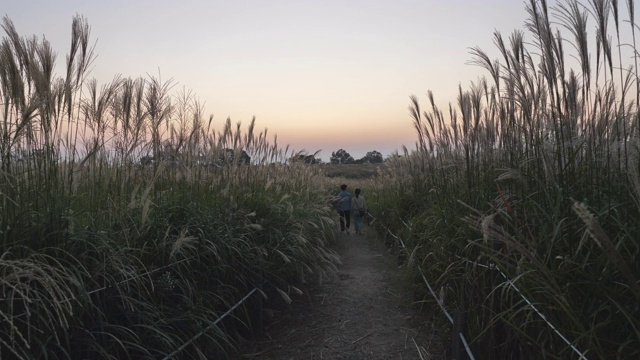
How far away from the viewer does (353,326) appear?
201 inches

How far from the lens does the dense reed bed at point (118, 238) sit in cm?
249

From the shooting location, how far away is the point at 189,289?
11.7 feet

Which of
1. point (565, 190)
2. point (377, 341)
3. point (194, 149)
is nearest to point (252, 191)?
point (194, 149)

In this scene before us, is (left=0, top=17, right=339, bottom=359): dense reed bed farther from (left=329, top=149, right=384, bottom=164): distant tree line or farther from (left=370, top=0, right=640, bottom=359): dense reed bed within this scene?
(left=329, top=149, right=384, bottom=164): distant tree line

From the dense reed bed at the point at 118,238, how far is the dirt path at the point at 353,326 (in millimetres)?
345

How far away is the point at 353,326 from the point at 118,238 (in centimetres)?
269

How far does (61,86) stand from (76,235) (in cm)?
106

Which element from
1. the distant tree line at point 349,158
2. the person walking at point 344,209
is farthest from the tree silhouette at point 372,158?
the person walking at point 344,209

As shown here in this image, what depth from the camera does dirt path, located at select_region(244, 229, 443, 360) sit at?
4363 millimetres

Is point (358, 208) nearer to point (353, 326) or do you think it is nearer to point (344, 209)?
point (344, 209)

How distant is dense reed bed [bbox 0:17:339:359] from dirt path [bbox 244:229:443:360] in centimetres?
35

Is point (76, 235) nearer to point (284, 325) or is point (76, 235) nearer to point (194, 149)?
point (284, 325)

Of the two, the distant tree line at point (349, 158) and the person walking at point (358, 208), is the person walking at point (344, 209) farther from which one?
the distant tree line at point (349, 158)

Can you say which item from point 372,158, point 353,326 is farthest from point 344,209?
point 372,158
